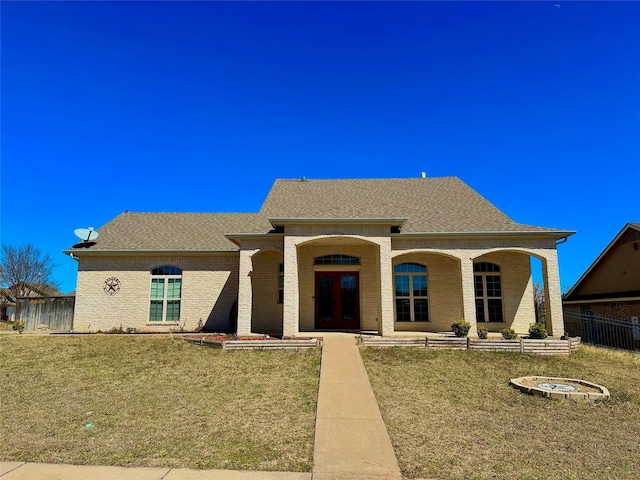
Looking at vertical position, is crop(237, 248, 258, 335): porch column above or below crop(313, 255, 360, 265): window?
below

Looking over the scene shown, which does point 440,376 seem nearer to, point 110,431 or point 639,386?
point 639,386

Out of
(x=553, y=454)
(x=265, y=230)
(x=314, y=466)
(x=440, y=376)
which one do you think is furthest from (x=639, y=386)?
(x=265, y=230)

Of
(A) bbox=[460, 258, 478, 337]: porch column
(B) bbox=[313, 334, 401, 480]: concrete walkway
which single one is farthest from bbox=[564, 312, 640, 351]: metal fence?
A: (B) bbox=[313, 334, 401, 480]: concrete walkway

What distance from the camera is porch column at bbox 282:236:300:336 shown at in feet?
47.1

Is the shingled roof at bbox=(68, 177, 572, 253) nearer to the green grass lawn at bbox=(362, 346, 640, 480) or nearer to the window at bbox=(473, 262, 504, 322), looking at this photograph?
the window at bbox=(473, 262, 504, 322)

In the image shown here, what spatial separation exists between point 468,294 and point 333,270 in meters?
5.56

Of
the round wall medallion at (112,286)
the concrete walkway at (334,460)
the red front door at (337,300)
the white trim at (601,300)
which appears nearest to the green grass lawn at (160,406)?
the concrete walkway at (334,460)

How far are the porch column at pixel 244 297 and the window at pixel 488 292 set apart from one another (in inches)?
380

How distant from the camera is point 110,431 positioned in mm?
6363

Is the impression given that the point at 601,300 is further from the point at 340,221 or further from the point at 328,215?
the point at 328,215

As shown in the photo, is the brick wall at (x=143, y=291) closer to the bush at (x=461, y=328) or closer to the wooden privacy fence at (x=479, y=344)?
the wooden privacy fence at (x=479, y=344)

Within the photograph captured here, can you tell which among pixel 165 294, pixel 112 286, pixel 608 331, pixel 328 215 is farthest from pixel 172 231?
pixel 608 331

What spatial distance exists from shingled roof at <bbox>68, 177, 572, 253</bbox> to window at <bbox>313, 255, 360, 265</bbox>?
2.19m

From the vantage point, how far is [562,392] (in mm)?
8305
